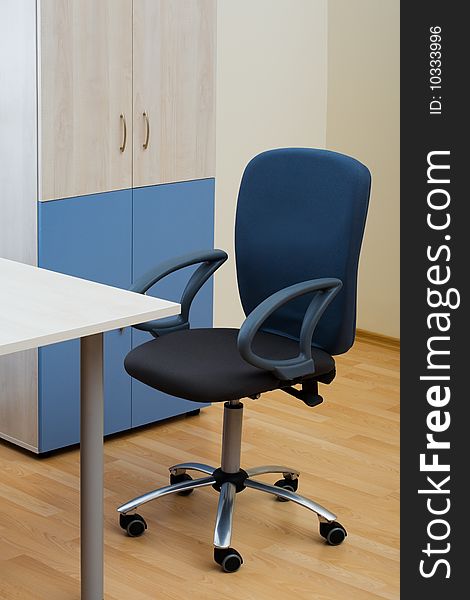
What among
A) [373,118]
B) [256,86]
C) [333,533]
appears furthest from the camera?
[373,118]

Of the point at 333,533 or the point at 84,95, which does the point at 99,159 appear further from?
the point at 333,533

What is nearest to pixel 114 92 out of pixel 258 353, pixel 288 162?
pixel 288 162

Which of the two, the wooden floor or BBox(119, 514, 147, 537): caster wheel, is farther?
BBox(119, 514, 147, 537): caster wheel

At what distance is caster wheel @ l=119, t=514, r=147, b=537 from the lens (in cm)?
314

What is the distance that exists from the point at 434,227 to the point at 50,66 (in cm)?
167

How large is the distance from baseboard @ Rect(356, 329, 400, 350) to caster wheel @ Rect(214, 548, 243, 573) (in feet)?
7.37

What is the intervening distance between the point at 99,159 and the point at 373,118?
1791mm

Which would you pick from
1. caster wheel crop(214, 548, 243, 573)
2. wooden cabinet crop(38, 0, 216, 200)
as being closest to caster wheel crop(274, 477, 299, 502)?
caster wheel crop(214, 548, 243, 573)

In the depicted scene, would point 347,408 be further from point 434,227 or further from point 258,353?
point 258,353

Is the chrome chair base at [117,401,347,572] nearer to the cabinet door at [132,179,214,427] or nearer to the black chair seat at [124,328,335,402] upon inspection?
the black chair seat at [124,328,335,402]

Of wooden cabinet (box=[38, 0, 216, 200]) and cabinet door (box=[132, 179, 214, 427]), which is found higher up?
wooden cabinet (box=[38, 0, 216, 200])

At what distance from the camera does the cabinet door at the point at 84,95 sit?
3.40 metres

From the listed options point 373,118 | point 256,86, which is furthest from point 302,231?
point 373,118

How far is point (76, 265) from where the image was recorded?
3615 mm
